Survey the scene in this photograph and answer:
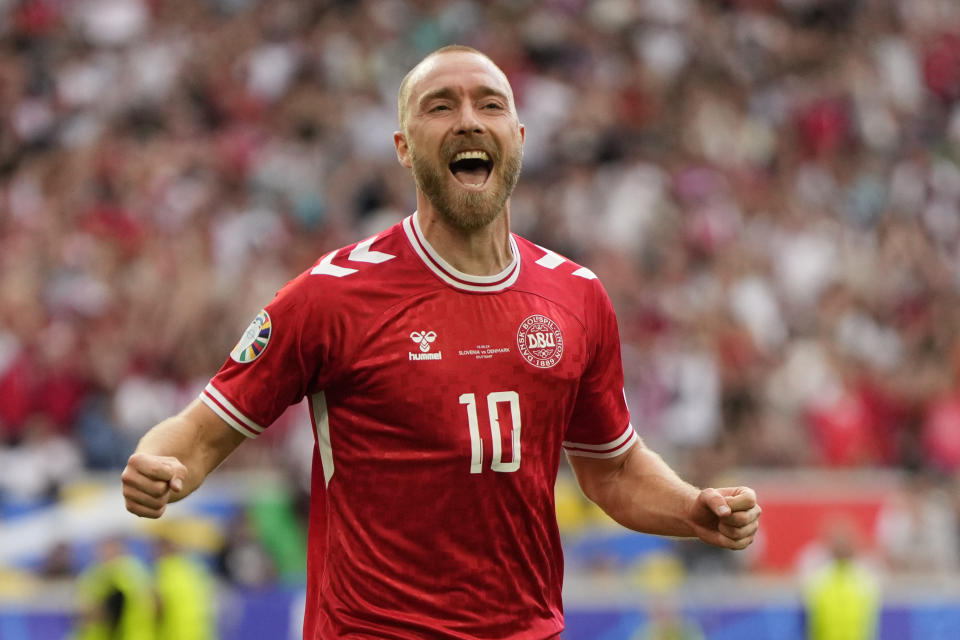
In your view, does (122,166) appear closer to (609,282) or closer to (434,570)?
(609,282)

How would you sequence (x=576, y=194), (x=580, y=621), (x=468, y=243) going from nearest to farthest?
(x=468, y=243) < (x=580, y=621) < (x=576, y=194)

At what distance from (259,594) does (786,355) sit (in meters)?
5.37

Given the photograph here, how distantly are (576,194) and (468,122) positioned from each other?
10.9m

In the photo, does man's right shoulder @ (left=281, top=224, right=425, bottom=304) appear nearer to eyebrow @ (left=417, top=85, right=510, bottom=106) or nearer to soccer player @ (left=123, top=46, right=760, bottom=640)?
soccer player @ (left=123, top=46, right=760, bottom=640)

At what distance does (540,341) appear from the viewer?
15.0ft

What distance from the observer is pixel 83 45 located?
1686cm

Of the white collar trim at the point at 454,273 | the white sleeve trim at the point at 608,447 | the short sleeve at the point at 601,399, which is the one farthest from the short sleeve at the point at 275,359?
the white sleeve trim at the point at 608,447

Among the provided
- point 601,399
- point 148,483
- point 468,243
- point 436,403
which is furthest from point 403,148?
point 148,483

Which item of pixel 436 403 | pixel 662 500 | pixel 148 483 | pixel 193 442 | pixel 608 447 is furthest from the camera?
pixel 608 447

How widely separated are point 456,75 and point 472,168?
0.27m

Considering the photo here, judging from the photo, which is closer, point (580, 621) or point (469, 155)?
point (469, 155)

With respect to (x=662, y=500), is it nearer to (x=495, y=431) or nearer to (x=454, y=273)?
(x=495, y=431)

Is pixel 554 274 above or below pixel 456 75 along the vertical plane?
below

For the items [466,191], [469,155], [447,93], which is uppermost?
[447,93]
